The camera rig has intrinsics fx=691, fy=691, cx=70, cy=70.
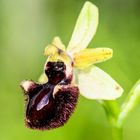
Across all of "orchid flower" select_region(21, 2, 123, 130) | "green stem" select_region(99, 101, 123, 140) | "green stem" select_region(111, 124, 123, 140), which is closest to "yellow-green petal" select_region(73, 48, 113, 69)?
"orchid flower" select_region(21, 2, 123, 130)

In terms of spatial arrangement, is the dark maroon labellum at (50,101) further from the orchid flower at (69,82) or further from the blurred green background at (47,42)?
the blurred green background at (47,42)

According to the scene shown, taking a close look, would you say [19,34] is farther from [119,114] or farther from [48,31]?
[119,114]

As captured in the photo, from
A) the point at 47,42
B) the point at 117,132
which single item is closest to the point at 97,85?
the point at 117,132

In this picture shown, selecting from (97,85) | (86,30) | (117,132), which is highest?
(86,30)

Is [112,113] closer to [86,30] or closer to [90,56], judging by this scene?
[90,56]

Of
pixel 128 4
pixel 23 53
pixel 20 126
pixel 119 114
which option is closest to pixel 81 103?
pixel 20 126

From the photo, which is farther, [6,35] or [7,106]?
[6,35]
